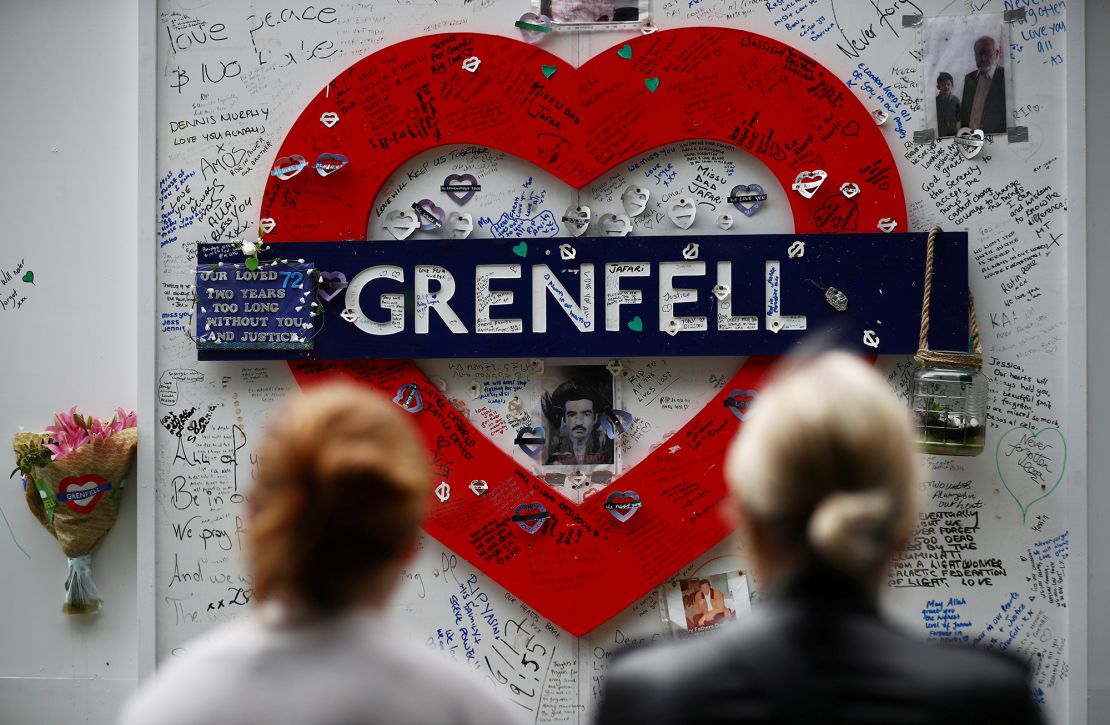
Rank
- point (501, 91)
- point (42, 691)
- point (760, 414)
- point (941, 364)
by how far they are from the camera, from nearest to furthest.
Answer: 1. point (760, 414)
2. point (941, 364)
3. point (501, 91)
4. point (42, 691)

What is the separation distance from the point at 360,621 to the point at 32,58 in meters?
3.58

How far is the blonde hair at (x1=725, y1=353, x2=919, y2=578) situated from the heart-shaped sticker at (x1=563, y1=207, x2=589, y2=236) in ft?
7.74

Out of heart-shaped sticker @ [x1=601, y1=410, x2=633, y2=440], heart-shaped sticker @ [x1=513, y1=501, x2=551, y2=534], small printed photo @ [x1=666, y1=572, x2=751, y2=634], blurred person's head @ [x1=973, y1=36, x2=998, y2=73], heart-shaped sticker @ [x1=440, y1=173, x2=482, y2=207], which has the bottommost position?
small printed photo @ [x1=666, y1=572, x2=751, y2=634]

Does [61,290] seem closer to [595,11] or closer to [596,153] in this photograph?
[596,153]

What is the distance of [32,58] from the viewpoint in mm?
4172

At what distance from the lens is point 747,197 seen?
3736mm

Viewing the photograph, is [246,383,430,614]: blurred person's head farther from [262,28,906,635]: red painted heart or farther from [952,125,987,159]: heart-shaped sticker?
[952,125,987,159]: heart-shaped sticker

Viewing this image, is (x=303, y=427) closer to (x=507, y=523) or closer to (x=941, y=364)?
(x=507, y=523)

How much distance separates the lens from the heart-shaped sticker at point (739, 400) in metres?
3.69

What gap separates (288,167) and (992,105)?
2.50 meters

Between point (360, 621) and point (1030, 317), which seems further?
point (1030, 317)

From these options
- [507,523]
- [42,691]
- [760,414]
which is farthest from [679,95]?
[42,691]

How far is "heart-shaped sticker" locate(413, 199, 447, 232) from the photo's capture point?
3.82 metres

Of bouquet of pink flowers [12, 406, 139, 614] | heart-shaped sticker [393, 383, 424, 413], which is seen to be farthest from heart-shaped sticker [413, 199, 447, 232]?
bouquet of pink flowers [12, 406, 139, 614]
